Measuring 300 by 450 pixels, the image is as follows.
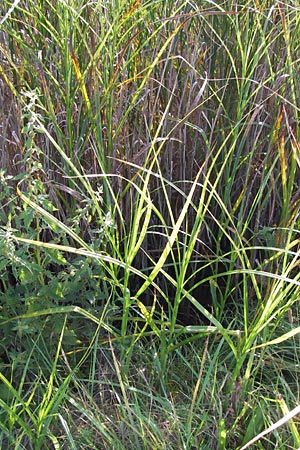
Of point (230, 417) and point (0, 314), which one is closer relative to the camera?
point (230, 417)

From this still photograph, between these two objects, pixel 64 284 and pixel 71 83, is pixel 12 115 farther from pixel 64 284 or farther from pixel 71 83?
Result: pixel 64 284

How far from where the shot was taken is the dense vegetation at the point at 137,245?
1.34 metres

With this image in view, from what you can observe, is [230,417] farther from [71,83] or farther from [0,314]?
[71,83]

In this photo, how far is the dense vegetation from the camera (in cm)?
134

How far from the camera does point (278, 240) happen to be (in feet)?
5.11

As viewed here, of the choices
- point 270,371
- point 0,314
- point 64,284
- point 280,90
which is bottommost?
point 270,371

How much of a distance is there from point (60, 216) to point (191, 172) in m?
0.34

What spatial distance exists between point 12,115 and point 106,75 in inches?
11.1

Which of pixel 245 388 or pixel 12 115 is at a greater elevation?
pixel 12 115

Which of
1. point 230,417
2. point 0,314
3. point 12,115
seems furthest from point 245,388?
point 12,115

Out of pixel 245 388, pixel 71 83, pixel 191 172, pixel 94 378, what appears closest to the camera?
pixel 245 388

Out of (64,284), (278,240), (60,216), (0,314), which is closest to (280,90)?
(278,240)

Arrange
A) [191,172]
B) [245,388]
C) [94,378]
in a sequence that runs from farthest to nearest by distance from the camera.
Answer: [191,172] → [94,378] → [245,388]

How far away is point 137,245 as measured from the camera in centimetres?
132
